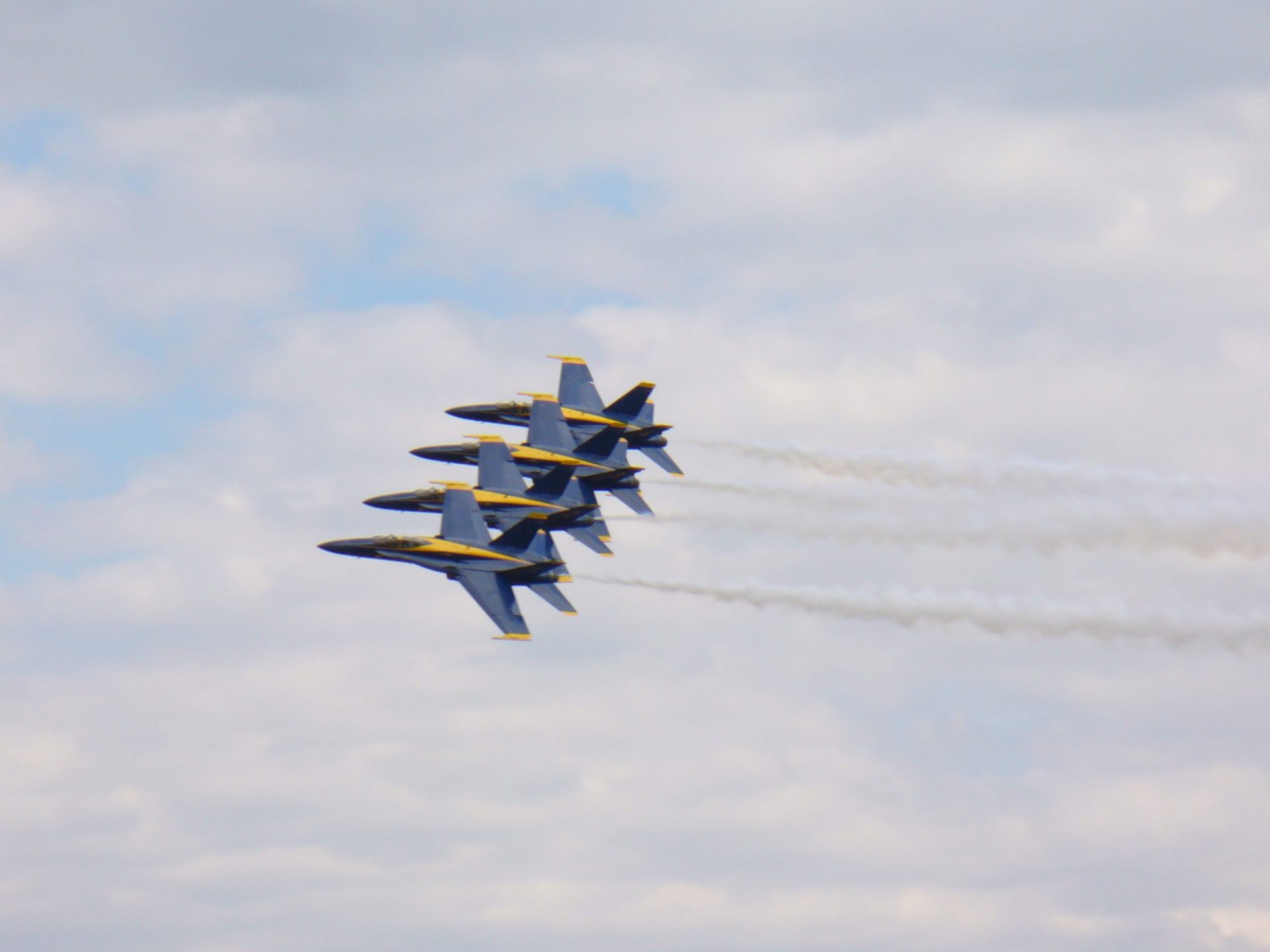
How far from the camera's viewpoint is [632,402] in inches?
4675

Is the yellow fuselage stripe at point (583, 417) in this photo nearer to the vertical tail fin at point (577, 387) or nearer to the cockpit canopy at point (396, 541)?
the vertical tail fin at point (577, 387)

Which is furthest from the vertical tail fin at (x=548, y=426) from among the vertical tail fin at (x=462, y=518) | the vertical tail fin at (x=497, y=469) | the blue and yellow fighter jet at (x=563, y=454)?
the vertical tail fin at (x=462, y=518)

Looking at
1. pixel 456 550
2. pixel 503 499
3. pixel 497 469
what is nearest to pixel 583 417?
pixel 497 469

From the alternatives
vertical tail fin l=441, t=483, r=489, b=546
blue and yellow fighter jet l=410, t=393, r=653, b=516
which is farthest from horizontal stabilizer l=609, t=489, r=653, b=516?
vertical tail fin l=441, t=483, r=489, b=546

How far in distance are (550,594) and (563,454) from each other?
14731 millimetres

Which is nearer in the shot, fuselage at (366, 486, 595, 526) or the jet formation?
the jet formation

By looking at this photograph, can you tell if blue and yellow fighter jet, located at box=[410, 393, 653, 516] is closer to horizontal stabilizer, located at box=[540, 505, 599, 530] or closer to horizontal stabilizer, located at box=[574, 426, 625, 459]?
horizontal stabilizer, located at box=[574, 426, 625, 459]

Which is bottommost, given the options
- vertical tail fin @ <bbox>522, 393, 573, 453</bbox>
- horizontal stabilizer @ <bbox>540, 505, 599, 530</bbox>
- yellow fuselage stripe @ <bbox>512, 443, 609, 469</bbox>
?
horizontal stabilizer @ <bbox>540, 505, 599, 530</bbox>

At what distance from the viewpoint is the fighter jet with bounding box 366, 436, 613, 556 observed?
10938 cm

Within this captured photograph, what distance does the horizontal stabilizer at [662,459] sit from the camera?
116500 millimetres

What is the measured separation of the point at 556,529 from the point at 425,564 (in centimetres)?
677

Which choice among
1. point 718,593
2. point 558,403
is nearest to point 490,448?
point 558,403

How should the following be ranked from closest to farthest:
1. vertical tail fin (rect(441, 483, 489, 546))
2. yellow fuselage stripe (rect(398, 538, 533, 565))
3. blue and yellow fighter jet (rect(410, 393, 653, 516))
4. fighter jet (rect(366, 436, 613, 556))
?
yellow fuselage stripe (rect(398, 538, 533, 565))
vertical tail fin (rect(441, 483, 489, 546))
fighter jet (rect(366, 436, 613, 556))
blue and yellow fighter jet (rect(410, 393, 653, 516))

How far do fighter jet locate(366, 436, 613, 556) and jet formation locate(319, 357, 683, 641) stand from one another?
0.16ft
